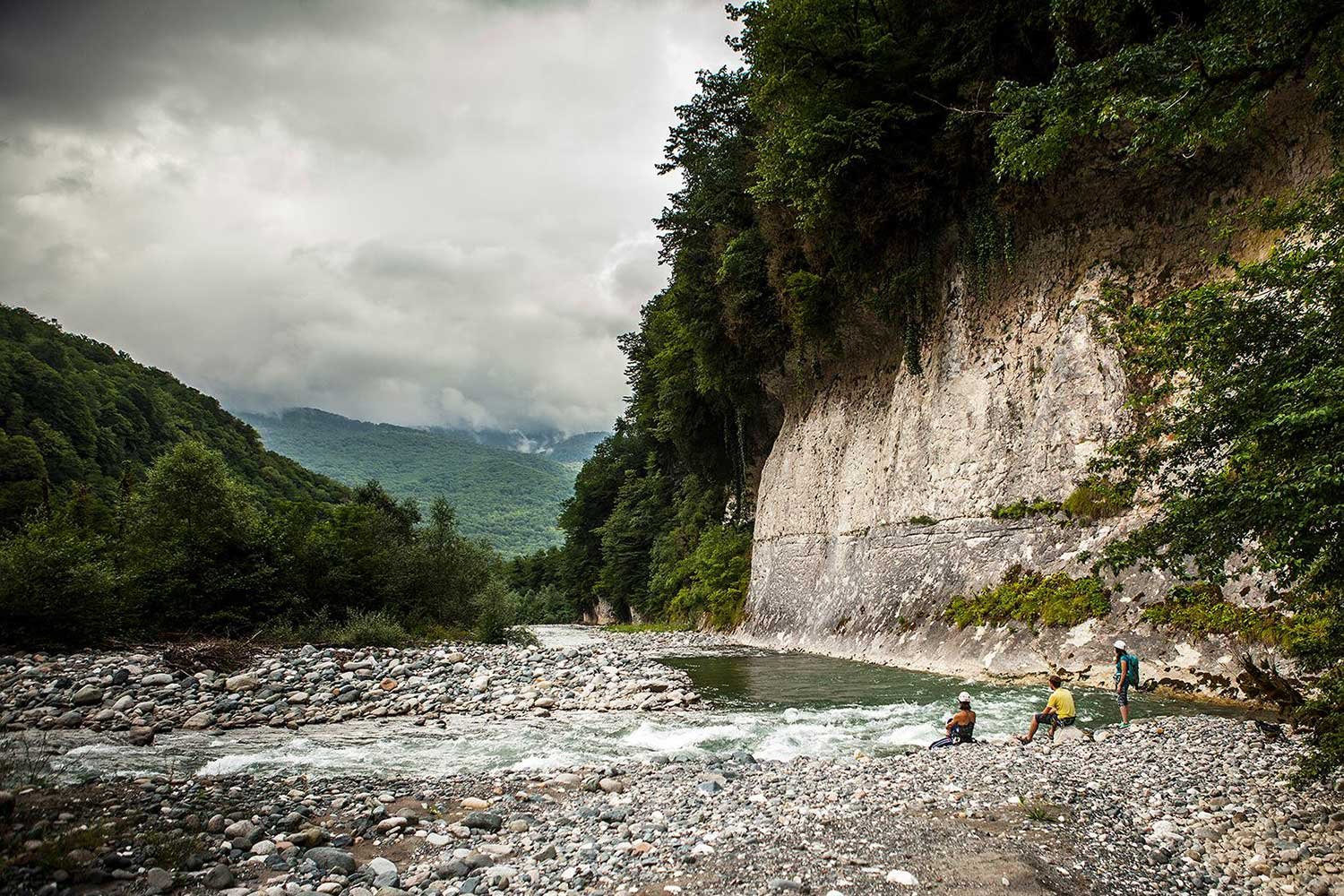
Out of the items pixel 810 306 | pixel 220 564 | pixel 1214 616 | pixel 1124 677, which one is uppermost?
pixel 810 306

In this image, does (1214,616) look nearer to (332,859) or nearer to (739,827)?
(739,827)

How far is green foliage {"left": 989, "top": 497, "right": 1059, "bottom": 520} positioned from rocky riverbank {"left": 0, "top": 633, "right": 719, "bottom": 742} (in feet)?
31.6

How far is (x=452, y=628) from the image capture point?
27.1 m

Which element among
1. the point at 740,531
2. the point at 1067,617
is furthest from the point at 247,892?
the point at 740,531

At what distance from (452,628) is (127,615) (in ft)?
41.0

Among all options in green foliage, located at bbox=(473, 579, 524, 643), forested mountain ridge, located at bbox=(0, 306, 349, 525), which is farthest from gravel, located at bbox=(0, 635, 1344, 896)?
forested mountain ridge, located at bbox=(0, 306, 349, 525)

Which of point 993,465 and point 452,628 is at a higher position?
point 993,465

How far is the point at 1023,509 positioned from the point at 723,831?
46.7 feet

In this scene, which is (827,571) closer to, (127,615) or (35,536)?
(127,615)

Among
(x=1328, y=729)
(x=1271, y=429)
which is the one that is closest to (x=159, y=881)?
(x=1271, y=429)

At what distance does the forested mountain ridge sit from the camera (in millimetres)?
44109

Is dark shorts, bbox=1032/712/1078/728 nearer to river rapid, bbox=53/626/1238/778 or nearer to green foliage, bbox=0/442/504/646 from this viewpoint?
river rapid, bbox=53/626/1238/778

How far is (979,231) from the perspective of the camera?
19.2 metres

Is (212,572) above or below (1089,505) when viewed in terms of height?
below
